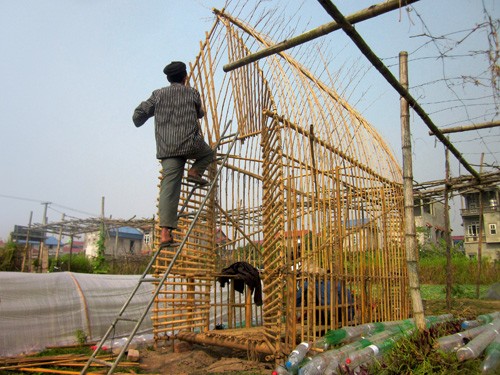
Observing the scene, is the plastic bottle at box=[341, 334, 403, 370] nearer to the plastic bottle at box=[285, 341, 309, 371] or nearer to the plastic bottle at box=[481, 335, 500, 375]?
the plastic bottle at box=[285, 341, 309, 371]

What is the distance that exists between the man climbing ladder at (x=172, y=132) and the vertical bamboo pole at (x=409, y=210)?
5.85 ft

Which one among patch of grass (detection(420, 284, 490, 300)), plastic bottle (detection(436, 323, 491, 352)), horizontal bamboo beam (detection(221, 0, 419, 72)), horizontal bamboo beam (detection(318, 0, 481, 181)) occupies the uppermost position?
horizontal bamboo beam (detection(221, 0, 419, 72))

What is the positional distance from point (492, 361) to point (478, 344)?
0.34 metres

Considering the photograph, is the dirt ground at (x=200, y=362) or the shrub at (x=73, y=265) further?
the shrub at (x=73, y=265)

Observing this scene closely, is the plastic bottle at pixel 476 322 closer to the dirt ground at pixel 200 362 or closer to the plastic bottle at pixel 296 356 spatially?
the plastic bottle at pixel 296 356

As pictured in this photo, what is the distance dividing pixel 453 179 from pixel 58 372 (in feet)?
21.7

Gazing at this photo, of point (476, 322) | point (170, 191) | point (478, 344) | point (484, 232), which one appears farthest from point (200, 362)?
point (484, 232)

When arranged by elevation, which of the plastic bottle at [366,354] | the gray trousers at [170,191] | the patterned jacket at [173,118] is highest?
the patterned jacket at [173,118]

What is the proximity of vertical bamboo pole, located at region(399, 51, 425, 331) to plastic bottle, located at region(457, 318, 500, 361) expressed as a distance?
361mm

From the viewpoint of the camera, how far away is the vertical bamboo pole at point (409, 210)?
340cm

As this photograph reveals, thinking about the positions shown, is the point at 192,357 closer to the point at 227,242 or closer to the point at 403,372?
the point at 227,242

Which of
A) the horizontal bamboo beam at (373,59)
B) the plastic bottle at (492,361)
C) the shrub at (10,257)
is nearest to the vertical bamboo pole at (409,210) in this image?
the horizontal bamboo beam at (373,59)

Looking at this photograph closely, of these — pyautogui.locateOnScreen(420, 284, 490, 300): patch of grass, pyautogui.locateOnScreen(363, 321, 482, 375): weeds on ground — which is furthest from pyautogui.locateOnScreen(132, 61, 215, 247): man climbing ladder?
pyautogui.locateOnScreen(420, 284, 490, 300): patch of grass

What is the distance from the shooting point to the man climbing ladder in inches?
133
